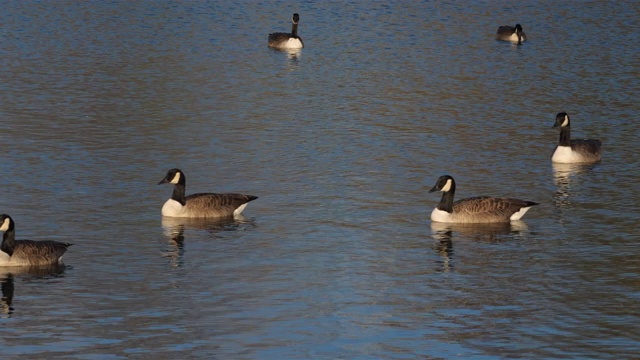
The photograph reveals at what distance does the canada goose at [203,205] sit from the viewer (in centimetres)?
3077

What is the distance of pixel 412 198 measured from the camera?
32875 millimetres

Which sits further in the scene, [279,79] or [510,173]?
[279,79]

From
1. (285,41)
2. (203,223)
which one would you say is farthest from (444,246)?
(285,41)

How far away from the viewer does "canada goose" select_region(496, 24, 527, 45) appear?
63.9 meters

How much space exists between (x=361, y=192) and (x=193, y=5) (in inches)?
1836

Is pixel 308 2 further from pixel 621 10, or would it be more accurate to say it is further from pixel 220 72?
pixel 220 72

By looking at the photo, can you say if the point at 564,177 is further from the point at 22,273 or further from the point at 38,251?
the point at 22,273

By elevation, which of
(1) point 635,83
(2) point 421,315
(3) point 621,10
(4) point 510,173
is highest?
(3) point 621,10

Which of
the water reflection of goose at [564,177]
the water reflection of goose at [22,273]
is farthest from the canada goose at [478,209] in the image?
the water reflection of goose at [22,273]

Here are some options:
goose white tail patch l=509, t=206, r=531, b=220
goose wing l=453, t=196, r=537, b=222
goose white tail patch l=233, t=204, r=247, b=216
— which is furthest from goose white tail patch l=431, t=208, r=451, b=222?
goose white tail patch l=233, t=204, r=247, b=216

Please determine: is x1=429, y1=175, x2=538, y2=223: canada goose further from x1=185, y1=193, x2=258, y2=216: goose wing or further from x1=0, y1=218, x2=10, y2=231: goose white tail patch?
x1=0, y1=218, x2=10, y2=231: goose white tail patch

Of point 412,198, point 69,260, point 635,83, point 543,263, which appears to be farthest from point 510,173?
point 635,83

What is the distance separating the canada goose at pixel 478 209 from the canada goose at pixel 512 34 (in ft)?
111

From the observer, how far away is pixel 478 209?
30.4 metres
